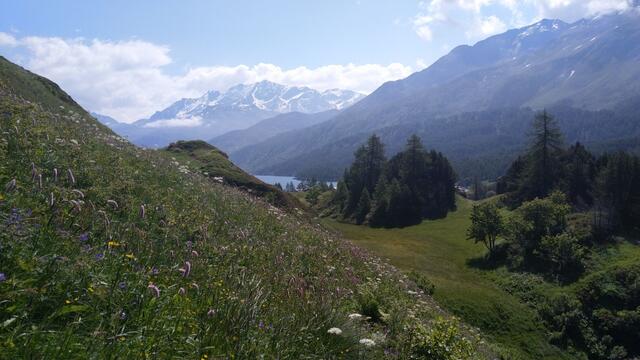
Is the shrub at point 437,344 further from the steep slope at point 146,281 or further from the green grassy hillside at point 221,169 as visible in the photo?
the green grassy hillside at point 221,169

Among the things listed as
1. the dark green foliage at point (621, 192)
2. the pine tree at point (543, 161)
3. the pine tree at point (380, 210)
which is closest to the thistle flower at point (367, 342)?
the dark green foliage at point (621, 192)

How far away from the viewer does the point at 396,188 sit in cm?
10100

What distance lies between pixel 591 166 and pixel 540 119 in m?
13.8

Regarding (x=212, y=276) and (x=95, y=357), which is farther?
(x=212, y=276)

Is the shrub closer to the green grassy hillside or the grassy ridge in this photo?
the grassy ridge

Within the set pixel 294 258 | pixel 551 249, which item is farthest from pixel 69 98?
pixel 551 249

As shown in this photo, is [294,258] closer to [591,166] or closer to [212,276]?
[212,276]

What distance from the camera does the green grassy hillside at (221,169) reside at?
→ 3825 centimetres

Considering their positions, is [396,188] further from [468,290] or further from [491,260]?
[468,290]

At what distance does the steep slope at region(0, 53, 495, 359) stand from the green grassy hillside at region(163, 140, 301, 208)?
72.4 feet

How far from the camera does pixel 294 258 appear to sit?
422 inches

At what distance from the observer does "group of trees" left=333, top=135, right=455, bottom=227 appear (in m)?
100

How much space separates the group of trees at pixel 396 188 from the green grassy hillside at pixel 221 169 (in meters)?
50.0

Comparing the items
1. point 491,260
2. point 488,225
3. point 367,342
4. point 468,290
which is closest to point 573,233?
point 488,225
